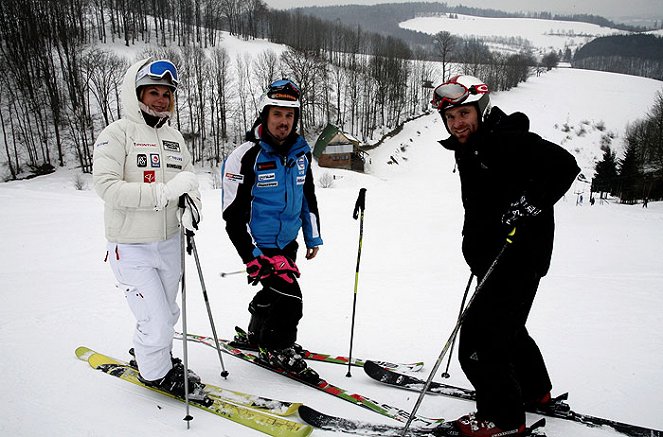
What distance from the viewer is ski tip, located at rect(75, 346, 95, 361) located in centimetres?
360

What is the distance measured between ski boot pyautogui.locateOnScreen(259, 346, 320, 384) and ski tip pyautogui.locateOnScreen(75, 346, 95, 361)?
168 centimetres

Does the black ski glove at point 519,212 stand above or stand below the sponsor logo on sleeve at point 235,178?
below

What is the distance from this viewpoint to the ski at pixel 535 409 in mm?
2723

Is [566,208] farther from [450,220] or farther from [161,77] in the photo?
[161,77]

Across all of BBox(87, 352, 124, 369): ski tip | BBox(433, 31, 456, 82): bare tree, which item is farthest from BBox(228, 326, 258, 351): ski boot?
BBox(433, 31, 456, 82): bare tree

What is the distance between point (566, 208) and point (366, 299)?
1575 cm

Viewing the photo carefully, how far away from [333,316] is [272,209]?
94.1 inches

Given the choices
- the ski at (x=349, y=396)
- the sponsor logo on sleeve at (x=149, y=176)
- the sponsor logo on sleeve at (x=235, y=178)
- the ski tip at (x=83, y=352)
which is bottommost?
the ski at (x=349, y=396)

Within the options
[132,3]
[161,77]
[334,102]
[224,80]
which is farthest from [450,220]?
[132,3]

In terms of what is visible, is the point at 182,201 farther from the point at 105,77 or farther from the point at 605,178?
the point at 605,178

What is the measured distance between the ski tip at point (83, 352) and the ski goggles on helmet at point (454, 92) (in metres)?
3.92

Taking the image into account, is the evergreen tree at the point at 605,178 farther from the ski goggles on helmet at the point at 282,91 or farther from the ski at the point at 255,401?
the ski at the point at 255,401

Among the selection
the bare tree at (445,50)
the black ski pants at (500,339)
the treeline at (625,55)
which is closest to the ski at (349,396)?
the black ski pants at (500,339)

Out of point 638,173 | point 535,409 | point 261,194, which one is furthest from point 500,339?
point 638,173
